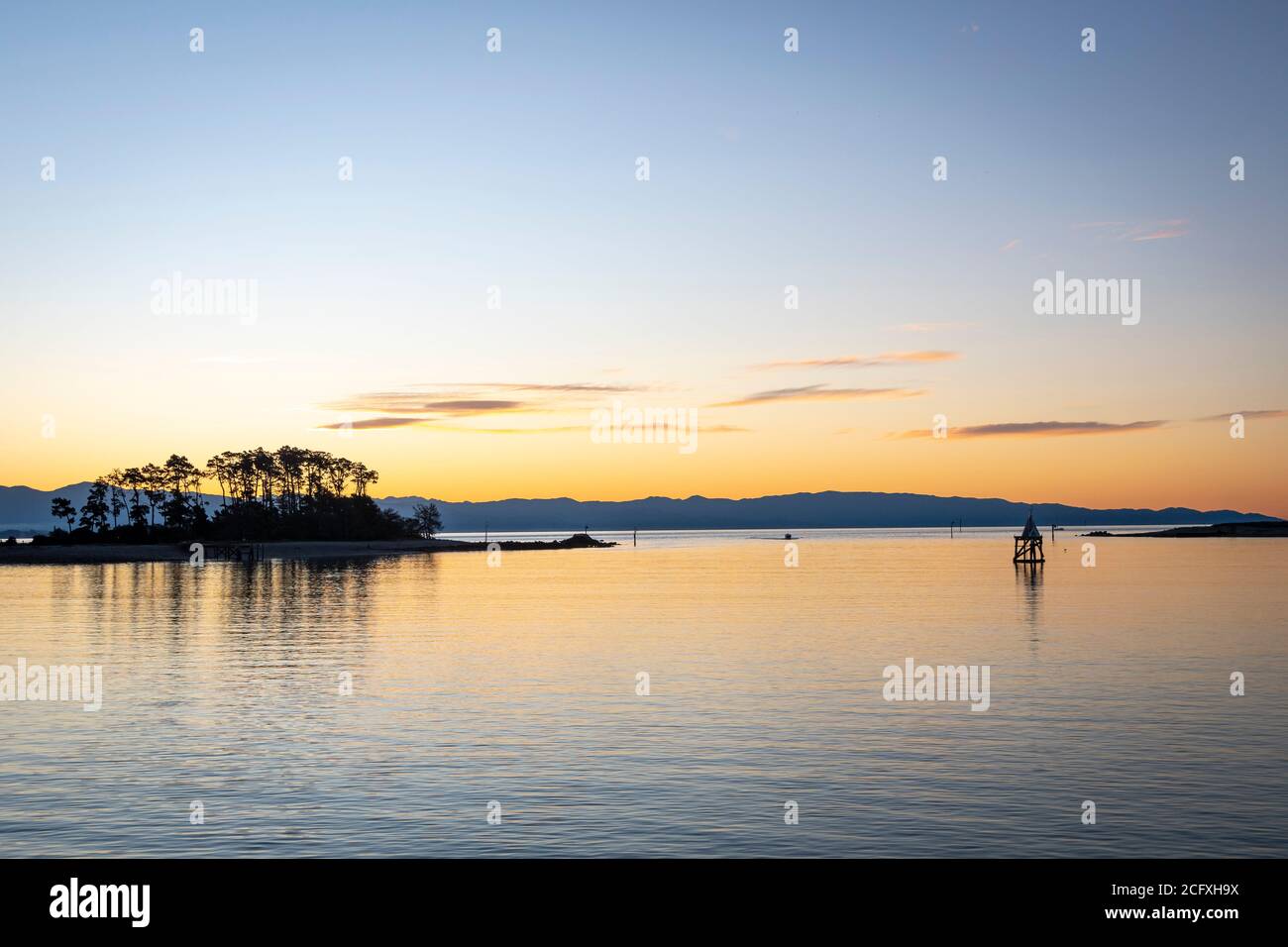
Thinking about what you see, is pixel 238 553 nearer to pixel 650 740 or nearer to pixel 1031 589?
pixel 1031 589

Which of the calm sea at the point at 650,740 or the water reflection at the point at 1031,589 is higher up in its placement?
the calm sea at the point at 650,740

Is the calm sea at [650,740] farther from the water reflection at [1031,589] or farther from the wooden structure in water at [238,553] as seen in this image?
the wooden structure in water at [238,553]

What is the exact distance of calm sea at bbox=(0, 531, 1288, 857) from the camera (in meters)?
19.4

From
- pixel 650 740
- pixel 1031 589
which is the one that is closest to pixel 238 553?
pixel 1031 589

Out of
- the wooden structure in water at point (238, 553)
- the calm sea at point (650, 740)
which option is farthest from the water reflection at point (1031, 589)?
the wooden structure in water at point (238, 553)

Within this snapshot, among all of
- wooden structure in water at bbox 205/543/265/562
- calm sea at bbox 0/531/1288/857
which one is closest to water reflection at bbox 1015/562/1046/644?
calm sea at bbox 0/531/1288/857

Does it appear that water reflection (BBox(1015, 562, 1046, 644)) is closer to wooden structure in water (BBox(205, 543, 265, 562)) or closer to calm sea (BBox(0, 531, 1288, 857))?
calm sea (BBox(0, 531, 1288, 857))

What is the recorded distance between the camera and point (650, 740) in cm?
2769

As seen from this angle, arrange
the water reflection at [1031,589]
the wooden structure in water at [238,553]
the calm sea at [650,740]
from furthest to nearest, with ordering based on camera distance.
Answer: the wooden structure in water at [238,553] < the water reflection at [1031,589] < the calm sea at [650,740]

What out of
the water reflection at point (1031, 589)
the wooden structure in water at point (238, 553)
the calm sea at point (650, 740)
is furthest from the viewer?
the wooden structure in water at point (238, 553)

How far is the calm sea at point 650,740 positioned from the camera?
1936 centimetres

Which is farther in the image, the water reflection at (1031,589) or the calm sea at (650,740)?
the water reflection at (1031,589)

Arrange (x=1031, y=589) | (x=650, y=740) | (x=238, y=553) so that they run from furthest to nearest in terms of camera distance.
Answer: (x=238, y=553), (x=1031, y=589), (x=650, y=740)
